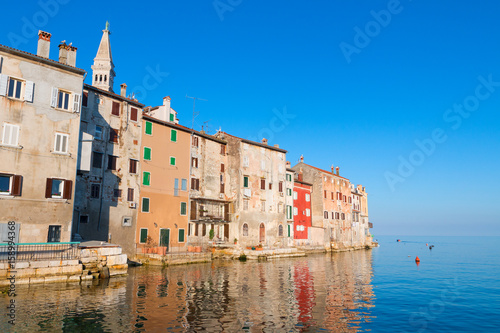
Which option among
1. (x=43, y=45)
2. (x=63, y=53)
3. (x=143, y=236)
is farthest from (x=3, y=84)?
(x=143, y=236)

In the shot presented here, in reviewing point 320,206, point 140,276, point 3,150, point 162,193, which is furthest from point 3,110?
point 320,206

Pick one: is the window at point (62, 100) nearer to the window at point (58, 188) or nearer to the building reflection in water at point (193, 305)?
the window at point (58, 188)

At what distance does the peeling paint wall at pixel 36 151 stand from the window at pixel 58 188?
0.20 m

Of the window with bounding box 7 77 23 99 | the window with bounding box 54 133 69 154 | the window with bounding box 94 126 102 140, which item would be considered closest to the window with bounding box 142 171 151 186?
the window with bounding box 94 126 102 140

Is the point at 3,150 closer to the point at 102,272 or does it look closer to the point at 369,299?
the point at 102,272

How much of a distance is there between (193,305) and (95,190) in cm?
1967

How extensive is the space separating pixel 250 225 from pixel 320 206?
22683mm

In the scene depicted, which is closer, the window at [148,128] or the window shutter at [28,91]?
the window shutter at [28,91]

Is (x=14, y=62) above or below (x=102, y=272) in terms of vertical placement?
above

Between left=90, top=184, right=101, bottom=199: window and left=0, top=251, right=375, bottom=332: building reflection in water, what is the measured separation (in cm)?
978

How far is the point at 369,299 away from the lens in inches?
874

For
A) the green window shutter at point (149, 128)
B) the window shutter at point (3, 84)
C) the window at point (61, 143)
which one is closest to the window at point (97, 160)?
the green window shutter at point (149, 128)

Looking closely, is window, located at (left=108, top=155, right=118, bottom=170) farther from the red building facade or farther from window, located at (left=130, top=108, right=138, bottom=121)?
the red building facade

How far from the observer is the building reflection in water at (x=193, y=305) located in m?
14.3
